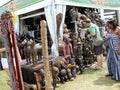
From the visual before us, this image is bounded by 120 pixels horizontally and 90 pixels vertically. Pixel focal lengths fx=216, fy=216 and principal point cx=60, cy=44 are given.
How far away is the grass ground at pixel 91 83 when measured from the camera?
4.61 metres

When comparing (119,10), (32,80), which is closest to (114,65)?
(32,80)

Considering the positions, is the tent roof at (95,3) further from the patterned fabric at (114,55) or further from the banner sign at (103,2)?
the patterned fabric at (114,55)

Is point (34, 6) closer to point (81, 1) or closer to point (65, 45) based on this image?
point (81, 1)

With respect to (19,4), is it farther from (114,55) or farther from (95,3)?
(114,55)

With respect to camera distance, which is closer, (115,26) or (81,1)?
(115,26)

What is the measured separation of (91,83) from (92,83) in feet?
0.08

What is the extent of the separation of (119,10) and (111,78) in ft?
18.9

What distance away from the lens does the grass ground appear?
15.1 feet

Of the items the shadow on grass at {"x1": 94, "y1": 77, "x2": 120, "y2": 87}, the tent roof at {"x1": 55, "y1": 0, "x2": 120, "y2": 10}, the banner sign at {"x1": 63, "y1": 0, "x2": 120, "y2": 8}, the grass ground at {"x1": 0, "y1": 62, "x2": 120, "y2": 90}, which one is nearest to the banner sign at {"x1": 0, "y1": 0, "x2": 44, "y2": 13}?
the tent roof at {"x1": 55, "y1": 0, "x2": 120, "y2": 10}

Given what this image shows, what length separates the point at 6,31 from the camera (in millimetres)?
2570

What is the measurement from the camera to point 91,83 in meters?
4.90

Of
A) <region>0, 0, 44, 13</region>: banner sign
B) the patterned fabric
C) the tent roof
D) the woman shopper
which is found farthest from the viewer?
<region>0, 0, 44, 13</region>: banner sign

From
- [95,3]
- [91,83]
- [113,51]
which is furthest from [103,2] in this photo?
[91,83]

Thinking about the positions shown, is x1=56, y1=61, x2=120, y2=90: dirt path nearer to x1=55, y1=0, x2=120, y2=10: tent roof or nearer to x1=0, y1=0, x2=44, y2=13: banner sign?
x1=55, y1=0, x2=120, y2=10: tent roof
